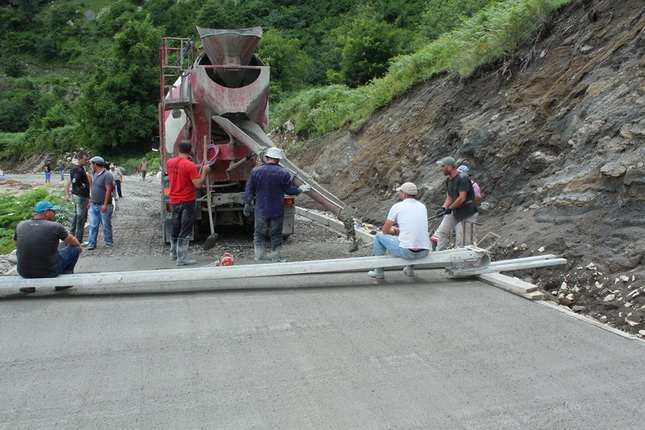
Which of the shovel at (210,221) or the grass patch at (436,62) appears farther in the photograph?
the grass patch at (436,62)

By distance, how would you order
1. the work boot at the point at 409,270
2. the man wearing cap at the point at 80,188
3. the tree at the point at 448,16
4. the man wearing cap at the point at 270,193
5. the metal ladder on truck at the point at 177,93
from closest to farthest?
the work boot at the point at 409,270, the man wearing cap at the point at 270,193, the metal ladder on truck at the point at 177,93, the man wearing cap at the point at 80,188, the tree at the point at 448,16

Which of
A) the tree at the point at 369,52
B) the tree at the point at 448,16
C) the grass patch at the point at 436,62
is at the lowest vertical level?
the grass patch at the point at 436,62

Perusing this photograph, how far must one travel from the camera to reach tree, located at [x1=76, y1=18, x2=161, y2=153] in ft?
138

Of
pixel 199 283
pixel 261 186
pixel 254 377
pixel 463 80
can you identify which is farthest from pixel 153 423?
pixel 463 80

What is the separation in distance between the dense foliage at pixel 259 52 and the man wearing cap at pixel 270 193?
6.29 m

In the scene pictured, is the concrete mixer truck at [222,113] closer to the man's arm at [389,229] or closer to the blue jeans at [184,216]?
the blue jeans at [184,216]

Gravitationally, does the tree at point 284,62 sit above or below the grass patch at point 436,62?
above

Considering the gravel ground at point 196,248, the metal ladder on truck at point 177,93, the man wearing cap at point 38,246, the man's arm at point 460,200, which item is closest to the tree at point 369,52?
the gravel ground at point 196,248

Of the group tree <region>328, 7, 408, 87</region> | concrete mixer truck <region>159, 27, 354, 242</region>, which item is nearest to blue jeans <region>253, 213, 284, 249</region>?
concrete mixer truck <region>159, 27, 354, 242</region>

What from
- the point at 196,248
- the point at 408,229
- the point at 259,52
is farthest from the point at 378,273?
the point at 259,52

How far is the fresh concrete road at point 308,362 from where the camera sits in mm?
3859

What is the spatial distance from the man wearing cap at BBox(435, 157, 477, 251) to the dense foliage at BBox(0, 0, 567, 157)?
5.09m

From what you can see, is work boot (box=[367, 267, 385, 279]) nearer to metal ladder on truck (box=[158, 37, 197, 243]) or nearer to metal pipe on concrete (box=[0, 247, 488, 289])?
metal pipe on concrete (box=[0, 247, 488, 289])

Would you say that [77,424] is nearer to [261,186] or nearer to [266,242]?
[261,186]
